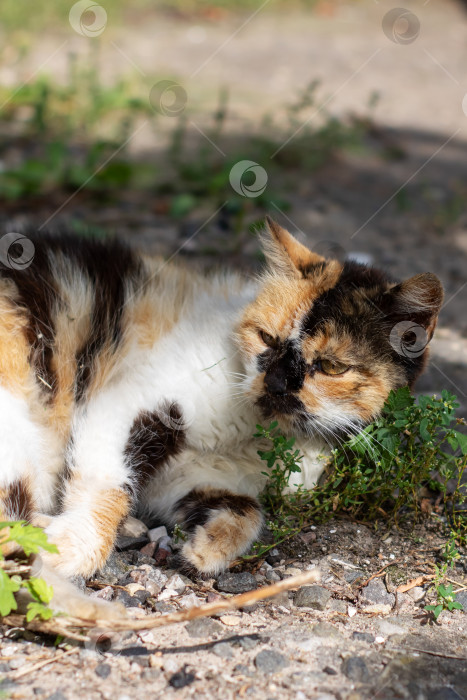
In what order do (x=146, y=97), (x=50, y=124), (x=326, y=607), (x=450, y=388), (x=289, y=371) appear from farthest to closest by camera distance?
(x=146, y=97) < (x=50, y=124) < (x=450, y=388) < (x=289, y=371) < (x=326, y=607)

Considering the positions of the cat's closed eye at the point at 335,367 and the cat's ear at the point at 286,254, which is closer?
the cat's closed eye at the point at 335,367

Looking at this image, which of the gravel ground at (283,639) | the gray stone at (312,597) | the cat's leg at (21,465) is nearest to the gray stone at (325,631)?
the gravel ground at (283,639)

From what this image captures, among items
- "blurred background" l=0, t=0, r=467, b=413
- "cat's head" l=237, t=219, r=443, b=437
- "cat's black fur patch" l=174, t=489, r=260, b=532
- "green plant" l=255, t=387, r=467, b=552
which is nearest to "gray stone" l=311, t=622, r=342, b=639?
"green plant" l=255, t=387, r=467, b=552

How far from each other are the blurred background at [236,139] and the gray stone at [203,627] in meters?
1.65

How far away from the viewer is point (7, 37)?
7.52 meters

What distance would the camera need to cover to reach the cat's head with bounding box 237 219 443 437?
2.30 m

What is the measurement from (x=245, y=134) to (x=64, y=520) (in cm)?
444

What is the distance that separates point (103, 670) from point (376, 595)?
2.97ft

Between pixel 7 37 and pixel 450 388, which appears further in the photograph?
pixel 7 37

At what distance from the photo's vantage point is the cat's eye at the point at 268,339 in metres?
2.45

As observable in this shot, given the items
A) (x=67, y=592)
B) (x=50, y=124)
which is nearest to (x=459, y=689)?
(x=67, y=592)

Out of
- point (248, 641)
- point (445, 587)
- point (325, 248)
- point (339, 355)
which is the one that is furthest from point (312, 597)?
point (325, 248)

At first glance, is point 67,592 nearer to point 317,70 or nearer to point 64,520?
point 64,520

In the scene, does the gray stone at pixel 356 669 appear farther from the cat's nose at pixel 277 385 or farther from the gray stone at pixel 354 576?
the cat's nose at pixel 277 385
